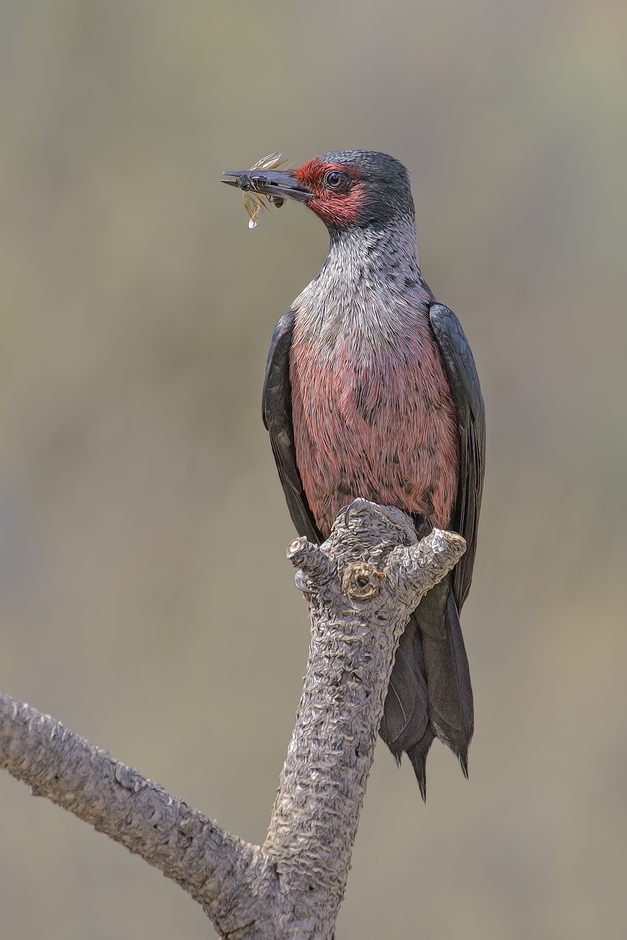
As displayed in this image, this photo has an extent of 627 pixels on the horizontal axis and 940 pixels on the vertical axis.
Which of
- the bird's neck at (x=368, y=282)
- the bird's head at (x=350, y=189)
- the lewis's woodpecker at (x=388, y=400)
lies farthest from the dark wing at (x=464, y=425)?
the bird's head at (x=350, y=189)

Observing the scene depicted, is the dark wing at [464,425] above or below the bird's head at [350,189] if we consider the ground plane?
below

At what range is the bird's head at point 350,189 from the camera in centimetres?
309

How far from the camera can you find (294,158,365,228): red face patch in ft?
10.2

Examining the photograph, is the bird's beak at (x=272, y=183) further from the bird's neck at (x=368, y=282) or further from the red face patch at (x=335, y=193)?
the bird's neck at (x=368, y=282)

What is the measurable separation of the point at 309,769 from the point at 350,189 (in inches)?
73.8

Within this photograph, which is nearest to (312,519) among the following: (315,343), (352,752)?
(315,343)

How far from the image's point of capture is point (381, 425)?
2812mm

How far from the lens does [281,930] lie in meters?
2.02

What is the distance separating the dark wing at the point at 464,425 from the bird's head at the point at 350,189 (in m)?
0.40

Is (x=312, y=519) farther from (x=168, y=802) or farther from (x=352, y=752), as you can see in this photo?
(x=168, y=802)

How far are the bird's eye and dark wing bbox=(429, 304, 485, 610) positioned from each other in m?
0.52

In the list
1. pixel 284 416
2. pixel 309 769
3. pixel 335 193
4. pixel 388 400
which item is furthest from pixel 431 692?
pixel 335 193

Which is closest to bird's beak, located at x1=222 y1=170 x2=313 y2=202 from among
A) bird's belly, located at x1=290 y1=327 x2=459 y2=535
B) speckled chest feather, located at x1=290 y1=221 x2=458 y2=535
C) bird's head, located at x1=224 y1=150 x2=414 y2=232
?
bird's head, located at x1=224 y1=150 x2=414 y2=232

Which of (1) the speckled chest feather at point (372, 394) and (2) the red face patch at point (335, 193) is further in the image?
(2) the red face patch at point (335, 193)
